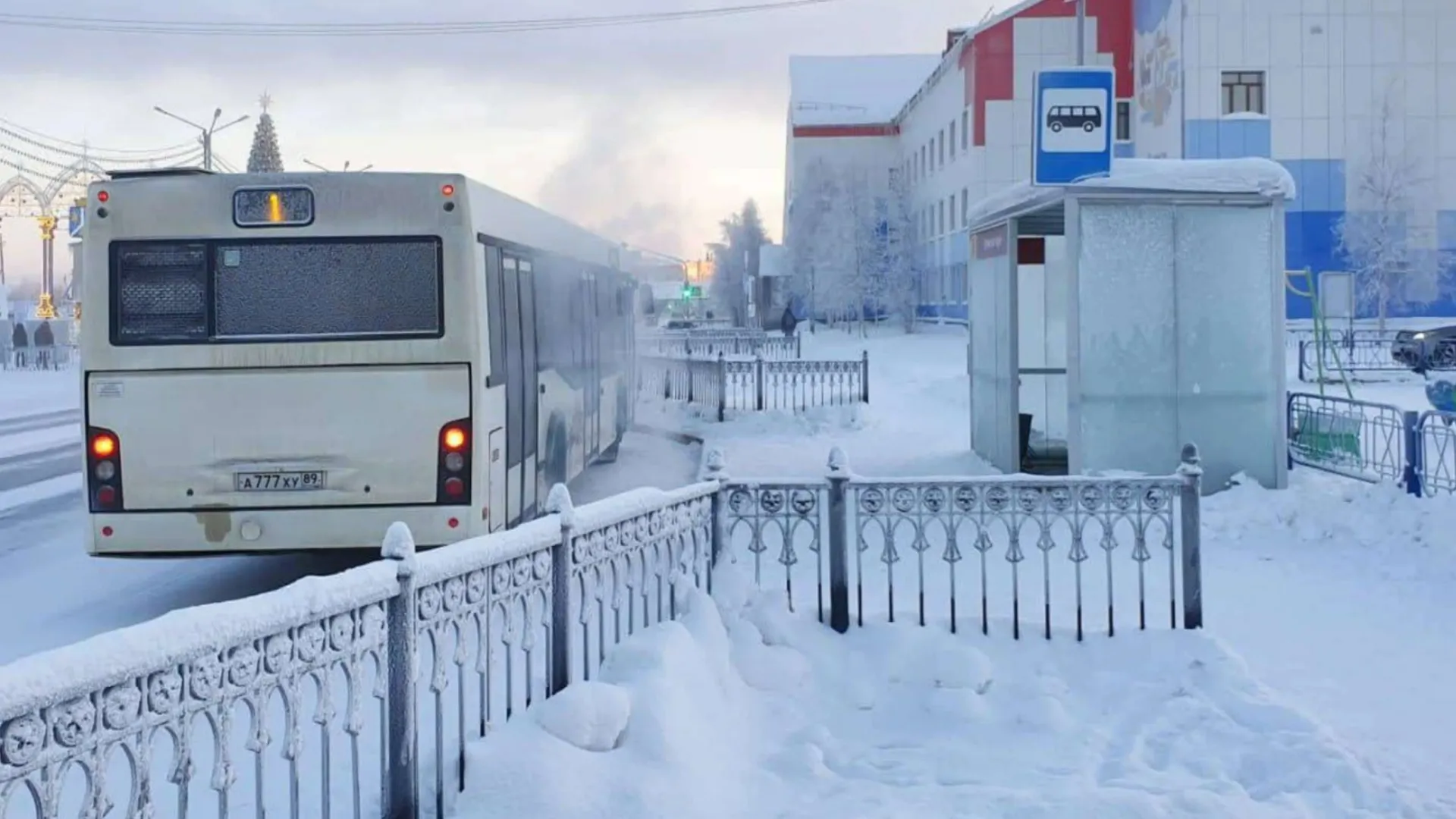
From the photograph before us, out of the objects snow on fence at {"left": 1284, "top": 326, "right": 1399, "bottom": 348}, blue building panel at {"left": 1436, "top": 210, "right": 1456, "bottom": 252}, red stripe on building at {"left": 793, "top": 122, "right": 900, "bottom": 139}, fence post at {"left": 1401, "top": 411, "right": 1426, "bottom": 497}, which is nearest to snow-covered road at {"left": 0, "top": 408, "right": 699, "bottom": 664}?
fence post at {"left": 1401, "top": 411, "right": 1426, "bottom": 497}

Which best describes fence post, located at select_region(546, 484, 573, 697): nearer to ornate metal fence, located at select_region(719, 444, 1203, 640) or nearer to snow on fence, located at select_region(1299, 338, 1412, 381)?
ornate metal fence, located at select_region(719, 444, 1203, 640)

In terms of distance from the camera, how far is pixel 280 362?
28.6ft

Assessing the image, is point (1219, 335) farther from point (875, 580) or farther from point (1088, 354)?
point (875, 580)

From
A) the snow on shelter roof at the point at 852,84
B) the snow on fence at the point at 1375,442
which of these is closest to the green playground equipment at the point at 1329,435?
the snow on fence at the point at 1375,442

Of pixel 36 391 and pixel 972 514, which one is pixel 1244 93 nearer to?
pixel 36 391

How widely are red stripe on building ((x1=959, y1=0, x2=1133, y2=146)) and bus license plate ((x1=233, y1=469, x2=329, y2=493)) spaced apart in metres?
49.7

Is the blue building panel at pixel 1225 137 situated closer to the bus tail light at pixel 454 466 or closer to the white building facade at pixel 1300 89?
the white building facade at pixel 1300 89

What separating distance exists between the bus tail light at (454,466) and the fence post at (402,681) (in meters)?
4.17

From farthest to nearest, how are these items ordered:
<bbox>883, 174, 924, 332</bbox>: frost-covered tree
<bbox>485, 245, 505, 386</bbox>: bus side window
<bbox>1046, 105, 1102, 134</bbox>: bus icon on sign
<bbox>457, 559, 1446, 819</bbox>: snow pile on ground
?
<bbox>883, 174, 924, 332</bbox>: frost-covered tree → <bbox>1046, 105, 1102, 134</bbox>: bus icon on sign → <bbox>485, 245, 505, 386</bbox>: bus side window → <bbox>457, 559, 1446, 819</bbox>: snow pile on ground

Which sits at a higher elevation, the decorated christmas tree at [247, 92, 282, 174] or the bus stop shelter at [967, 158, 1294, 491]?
the decorated christmas tree at [247, 92, 282, 174]

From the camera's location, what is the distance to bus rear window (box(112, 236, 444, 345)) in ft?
28.4

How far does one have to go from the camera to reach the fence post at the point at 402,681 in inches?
175

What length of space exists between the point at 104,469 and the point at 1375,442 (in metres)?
11.4

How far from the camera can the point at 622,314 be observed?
1936cm
